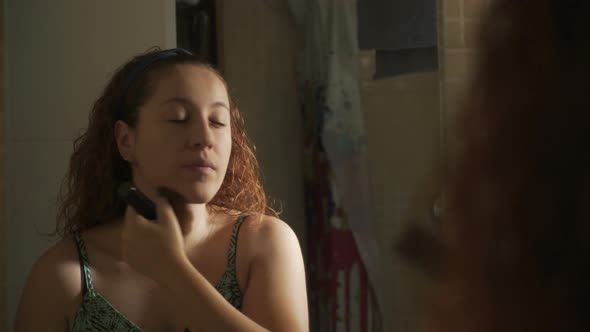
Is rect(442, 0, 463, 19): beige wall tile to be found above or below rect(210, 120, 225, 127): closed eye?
above

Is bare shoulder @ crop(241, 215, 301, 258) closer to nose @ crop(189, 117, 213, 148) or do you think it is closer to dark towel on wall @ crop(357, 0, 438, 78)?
nose @ crop(189, 117, 213, 148)

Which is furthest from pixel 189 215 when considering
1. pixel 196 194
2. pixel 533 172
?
pixel 533 172

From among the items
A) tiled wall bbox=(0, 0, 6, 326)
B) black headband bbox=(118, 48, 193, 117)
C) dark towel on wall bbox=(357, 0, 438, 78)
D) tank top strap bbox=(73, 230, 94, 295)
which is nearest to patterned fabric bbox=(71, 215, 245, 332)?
tank top strap bbox=(73, 230, 94, 295)

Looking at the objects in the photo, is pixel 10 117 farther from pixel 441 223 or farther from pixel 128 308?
pixel 441 223

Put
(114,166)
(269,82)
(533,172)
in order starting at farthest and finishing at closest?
(269,82)
(114,166)
(533,172)

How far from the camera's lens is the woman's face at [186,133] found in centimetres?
100

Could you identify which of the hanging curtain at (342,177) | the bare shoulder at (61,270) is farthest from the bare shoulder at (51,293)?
the hanging curtain at (342,177)

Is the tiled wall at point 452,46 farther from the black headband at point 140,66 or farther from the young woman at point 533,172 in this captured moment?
the young woman at point 533,172

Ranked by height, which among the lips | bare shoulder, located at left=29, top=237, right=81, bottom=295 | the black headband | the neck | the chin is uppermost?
the black headband

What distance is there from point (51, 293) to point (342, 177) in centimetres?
78

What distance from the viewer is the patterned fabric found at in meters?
0.99

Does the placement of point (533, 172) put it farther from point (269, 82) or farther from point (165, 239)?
point (269, 82)

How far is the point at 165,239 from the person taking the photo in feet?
2.99

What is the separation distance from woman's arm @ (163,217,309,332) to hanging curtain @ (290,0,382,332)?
543 millimetres
